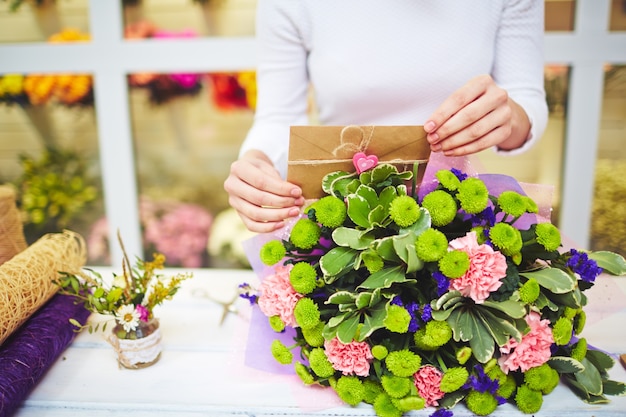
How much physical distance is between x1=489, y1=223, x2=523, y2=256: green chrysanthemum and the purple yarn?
0.67 meters

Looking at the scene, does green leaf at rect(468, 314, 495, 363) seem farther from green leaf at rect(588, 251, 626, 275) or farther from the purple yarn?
the purple yarn

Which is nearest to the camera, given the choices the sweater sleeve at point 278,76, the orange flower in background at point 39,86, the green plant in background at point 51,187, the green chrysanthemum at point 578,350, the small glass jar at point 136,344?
the green chrysanthemum at point 578,350

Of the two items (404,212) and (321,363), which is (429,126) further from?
(321,363)

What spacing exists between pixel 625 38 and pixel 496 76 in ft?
3.16

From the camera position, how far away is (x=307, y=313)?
2.26 feet

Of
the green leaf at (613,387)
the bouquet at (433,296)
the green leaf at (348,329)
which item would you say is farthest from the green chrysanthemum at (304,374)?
the green leaf at (613,387)

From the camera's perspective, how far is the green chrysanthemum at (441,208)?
657 millimetres

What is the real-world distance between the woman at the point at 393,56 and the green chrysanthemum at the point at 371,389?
0.46 m

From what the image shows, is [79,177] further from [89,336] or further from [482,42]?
[482,42]

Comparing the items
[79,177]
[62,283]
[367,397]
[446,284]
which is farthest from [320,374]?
[79,177]

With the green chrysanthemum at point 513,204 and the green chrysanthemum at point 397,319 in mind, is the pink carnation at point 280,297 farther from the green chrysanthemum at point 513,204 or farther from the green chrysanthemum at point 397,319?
the green chrysanthemum at point 513,204

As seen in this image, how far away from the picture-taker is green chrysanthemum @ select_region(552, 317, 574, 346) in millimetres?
674

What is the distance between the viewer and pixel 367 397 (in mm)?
717

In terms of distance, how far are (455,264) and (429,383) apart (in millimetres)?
177
